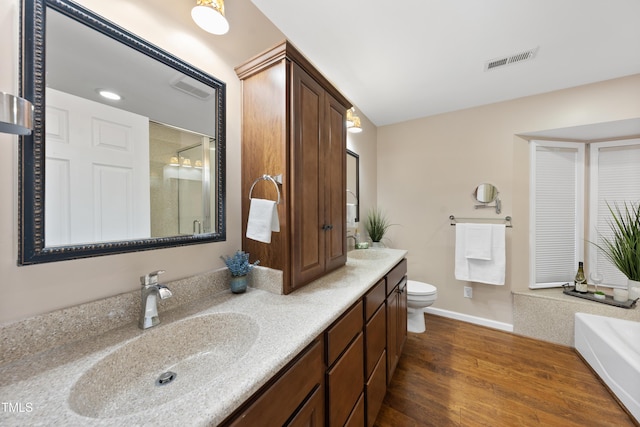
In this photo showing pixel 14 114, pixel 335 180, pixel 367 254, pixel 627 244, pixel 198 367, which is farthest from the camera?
pixel 367 254

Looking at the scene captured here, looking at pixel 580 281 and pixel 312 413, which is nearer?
pixel 312 413

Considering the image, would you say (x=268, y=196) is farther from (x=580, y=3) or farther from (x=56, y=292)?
(x=580, y=3)

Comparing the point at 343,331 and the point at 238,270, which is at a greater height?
the point at 238,270

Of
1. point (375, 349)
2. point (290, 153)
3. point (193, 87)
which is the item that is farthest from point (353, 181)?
point (193, 87)

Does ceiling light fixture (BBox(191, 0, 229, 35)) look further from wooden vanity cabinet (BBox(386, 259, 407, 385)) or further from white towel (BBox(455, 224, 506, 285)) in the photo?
white towel (BBox(455, 224, 506, 285))

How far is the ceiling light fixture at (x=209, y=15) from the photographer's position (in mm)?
966

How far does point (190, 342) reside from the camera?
834 millimetres

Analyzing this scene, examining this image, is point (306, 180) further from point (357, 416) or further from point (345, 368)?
point (357, 416)

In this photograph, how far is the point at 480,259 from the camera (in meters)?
2.46

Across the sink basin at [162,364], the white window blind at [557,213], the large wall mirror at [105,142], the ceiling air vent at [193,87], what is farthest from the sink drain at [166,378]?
the white window blind at [557,213]

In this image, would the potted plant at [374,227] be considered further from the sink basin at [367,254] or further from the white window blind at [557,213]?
the white window blind at [557,213]

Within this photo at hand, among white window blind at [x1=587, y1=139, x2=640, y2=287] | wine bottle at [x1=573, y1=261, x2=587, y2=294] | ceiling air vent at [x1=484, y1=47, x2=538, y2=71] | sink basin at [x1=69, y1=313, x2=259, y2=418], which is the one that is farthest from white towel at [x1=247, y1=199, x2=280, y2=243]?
white window blind at [x1=587, y1=139, x2=640, y2=287]

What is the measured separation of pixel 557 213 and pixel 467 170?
993 mm

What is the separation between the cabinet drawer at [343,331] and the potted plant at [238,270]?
1.58 feet
